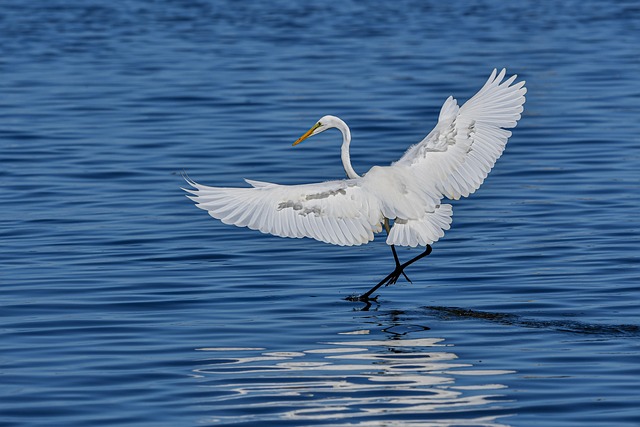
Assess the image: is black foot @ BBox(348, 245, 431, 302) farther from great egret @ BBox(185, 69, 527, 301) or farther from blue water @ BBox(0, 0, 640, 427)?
blue water @ BBox(0, 0, 640, 427)

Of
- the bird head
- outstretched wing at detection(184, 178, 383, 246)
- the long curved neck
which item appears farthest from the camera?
the bird head

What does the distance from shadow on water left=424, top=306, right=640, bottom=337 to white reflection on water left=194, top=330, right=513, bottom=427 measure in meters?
0.73

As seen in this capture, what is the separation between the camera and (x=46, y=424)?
8.48 m

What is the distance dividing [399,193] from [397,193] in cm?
3

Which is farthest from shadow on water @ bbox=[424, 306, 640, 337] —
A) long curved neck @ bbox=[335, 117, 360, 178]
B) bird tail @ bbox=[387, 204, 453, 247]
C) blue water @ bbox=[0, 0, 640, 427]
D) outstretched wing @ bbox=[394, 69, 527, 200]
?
long curved neck @ bbox=[335, 117, 360, 178]

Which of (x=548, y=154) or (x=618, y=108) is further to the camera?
(x=618, y=108)

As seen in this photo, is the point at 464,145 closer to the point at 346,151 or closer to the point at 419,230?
the point at 419,230

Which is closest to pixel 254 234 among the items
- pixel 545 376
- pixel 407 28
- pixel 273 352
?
pixel 273 352

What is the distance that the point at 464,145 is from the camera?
12.0 metres

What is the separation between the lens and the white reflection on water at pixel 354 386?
8.54m

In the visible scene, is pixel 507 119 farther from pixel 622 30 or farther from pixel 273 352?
pixel 622 30

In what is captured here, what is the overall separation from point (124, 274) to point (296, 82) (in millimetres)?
13601

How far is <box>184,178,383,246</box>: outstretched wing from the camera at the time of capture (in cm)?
1089

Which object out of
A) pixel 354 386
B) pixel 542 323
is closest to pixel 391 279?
pixel 542 323
